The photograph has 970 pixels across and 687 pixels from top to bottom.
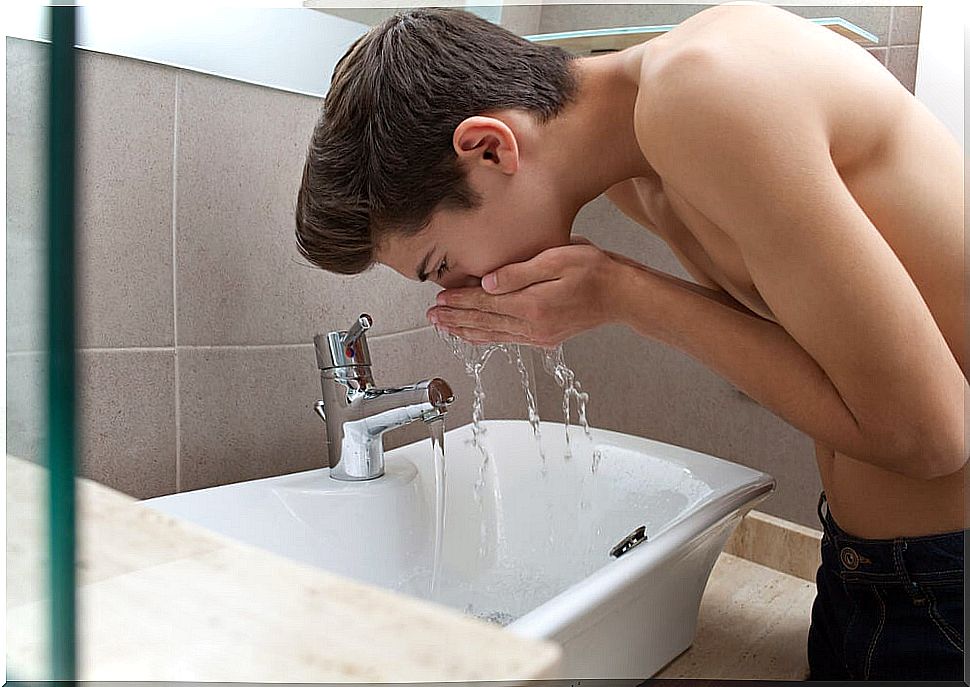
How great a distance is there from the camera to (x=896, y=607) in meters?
0.84

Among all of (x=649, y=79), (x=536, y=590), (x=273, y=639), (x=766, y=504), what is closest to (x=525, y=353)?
(x=766, y=504)

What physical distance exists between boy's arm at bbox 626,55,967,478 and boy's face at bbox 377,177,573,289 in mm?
133

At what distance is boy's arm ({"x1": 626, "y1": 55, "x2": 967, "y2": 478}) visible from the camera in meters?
0.67

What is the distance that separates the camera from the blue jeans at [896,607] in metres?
0.81

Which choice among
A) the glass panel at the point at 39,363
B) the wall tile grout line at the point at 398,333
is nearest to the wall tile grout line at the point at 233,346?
the wall tile grout line at the point at 398,333

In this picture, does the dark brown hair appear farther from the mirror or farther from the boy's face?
the mirror

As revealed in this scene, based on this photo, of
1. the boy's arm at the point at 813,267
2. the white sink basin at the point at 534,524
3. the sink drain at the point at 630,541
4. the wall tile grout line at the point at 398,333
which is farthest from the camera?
the wall tile grout line at the point at 398,333

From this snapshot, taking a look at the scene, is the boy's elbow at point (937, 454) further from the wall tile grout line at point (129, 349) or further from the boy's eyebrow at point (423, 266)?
the wall tile grout line at point (129, 349)

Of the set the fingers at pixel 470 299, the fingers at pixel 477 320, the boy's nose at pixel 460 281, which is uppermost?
the boy's nose at pixel 460 281

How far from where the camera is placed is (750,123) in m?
0.67

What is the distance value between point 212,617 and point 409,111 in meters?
0.61

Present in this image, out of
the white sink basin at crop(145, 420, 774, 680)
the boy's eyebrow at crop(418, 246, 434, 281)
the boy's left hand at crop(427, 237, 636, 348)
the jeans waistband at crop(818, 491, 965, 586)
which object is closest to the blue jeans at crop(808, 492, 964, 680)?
the jeans waistband at crop(818, 491, 965, 586)

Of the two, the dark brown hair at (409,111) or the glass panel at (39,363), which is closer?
the glass panel at (39,363)

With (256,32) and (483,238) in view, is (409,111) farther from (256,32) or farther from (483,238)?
(256,32)
